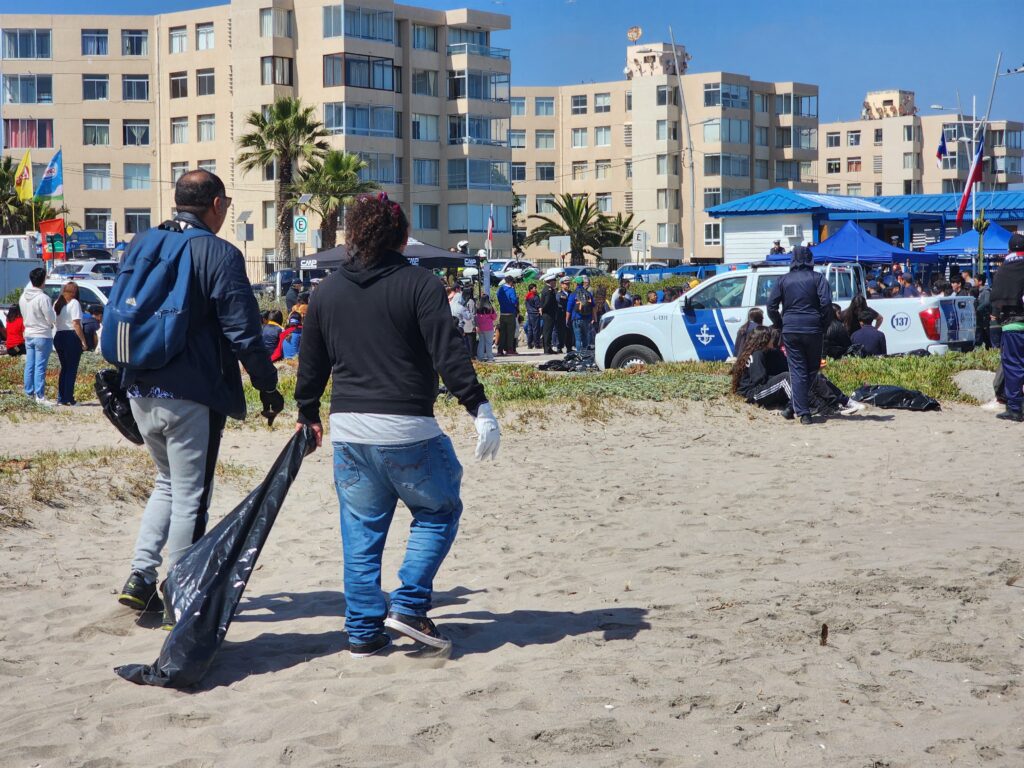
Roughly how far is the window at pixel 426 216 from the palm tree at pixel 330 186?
14058 mm

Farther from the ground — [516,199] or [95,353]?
[516,199]

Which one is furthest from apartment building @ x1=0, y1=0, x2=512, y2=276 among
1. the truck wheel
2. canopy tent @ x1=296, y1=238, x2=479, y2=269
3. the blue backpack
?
the blue backpack

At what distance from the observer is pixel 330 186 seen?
53125mm

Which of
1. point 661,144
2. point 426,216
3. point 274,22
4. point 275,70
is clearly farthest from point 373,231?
point 661,144

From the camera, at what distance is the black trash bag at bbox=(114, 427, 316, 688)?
185 inches

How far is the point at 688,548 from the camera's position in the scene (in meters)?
7.25

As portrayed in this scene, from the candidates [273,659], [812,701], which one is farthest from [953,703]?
[273,659]

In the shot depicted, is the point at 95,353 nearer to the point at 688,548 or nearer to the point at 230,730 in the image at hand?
the point at 688,548

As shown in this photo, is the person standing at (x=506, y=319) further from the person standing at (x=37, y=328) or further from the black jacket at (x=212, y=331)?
the black jacket at (x=212, y=331)

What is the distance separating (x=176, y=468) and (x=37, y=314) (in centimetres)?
1138

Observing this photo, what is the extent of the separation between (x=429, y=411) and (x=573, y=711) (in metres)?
1.31

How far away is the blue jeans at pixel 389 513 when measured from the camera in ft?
15.9

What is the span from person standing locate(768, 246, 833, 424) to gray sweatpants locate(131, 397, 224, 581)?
8.45 m

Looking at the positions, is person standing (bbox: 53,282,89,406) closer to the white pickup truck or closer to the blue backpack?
the white pickup truck
